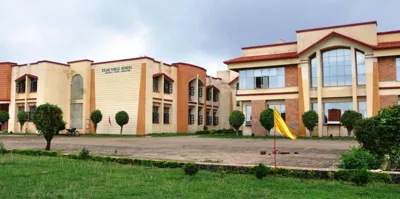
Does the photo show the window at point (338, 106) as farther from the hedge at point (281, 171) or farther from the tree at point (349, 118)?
the hedge at point (281, 171)

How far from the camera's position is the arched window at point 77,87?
37.8 metres

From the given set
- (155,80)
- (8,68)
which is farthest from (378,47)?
(8,68)

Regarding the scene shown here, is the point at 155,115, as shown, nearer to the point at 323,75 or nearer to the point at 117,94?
the point at 117,94

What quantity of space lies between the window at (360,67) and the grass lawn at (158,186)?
21.5 meters

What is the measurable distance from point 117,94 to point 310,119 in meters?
18.0

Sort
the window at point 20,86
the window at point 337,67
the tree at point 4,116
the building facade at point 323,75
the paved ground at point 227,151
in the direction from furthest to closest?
the window at point 20,86 < the tree at point 4,116 < the window at point 337,67 < the building facade at point 323,75 < the paved ground at point 227,151

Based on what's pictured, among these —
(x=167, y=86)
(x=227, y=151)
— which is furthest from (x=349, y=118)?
(x=167, y=86)

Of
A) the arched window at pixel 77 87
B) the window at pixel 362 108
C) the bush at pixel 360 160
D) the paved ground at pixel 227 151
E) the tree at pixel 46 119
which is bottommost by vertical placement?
the paved ground at pixel 227 151

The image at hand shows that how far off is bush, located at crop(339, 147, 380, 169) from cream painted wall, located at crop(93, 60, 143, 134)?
2660 centimetres

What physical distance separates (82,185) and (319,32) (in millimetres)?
25205

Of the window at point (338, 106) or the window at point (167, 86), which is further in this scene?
the window at point (167, 86)

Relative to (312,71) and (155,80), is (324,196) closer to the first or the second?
(312,71)

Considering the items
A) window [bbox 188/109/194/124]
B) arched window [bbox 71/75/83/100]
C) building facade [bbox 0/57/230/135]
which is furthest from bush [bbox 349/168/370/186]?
arched window [bbox 71/75/83/100]

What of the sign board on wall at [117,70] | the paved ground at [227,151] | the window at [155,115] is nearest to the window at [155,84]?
the window at [155,115]
